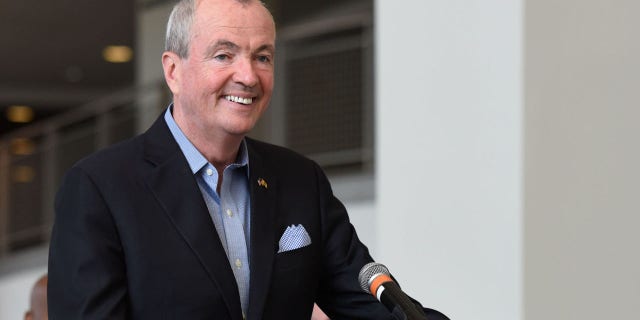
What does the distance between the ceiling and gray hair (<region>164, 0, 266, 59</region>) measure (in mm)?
11904

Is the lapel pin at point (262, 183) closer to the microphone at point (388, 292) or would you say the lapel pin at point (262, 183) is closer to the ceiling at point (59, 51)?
the microphone at point (388, 292)

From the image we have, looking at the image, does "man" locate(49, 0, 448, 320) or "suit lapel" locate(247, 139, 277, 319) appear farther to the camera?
"suit lapel" locate(247, 139, 277, 319)

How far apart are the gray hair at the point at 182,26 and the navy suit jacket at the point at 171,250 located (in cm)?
18

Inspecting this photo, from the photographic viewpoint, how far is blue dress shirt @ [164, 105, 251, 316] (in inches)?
98.1

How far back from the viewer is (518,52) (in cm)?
518

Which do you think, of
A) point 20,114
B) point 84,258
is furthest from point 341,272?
point 20,114

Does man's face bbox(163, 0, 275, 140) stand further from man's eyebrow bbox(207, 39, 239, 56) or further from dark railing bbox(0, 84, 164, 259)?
dark railing bbox(0, 84, 164, 259)

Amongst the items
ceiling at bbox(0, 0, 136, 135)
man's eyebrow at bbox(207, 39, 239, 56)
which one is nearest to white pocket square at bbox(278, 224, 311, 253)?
man's eyebrow at bbox(207, 39, 239, 56)

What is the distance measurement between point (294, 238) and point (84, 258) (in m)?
0.50

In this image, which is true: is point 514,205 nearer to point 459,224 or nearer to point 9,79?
point 459,224

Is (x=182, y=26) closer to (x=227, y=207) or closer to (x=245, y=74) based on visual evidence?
(x=245, y=74)

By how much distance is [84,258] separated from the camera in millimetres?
2262

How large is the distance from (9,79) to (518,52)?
15388 mm

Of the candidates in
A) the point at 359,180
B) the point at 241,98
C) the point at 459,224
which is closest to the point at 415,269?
the point at 459,224
